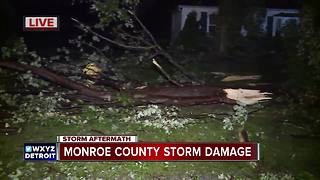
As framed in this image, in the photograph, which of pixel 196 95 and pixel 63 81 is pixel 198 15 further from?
pixel 63 81

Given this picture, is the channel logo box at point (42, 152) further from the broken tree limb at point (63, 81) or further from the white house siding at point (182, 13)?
the white house siding at point (182, 13)

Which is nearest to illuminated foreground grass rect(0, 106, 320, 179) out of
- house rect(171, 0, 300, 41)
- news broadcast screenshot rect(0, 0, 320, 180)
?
news broadcast screenshot rect(0, 0, 320, 180)

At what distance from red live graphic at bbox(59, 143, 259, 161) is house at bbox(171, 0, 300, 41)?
667mm

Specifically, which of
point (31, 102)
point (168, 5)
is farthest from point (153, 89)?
point (31, 102)

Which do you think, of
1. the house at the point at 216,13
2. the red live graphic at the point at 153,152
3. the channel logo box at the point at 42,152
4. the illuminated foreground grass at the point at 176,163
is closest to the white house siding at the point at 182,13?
the house at the point at 216,13

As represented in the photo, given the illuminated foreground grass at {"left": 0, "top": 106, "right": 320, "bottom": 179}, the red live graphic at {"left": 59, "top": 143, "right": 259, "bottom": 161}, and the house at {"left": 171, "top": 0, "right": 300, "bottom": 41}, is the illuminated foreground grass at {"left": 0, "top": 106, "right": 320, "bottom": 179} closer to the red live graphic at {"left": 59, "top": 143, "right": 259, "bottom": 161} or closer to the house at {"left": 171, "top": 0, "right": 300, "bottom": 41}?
the red live graphic at {"left": 59, "top": 143, "right": 259, "bottom": 161}

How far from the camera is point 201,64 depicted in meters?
2.65

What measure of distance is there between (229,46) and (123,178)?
1.01 m

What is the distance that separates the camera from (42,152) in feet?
8.55

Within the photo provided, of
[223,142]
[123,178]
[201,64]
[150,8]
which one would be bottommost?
[123,178]

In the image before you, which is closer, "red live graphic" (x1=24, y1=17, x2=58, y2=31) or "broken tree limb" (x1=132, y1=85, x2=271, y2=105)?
"red live graphic" (x1=24, y1=17, x2=58, y2=31)

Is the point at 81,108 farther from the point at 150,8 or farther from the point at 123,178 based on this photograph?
the point at 150,8

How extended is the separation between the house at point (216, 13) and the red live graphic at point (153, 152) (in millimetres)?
667

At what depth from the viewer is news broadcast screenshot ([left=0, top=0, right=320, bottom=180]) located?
2.59m
